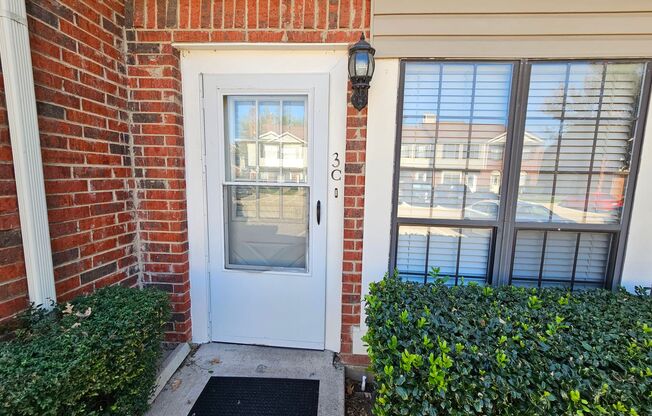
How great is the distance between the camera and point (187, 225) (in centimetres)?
212

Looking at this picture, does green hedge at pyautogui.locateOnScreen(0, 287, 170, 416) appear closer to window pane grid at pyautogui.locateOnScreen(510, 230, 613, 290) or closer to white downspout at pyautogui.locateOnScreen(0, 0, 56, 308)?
white downspout at pyautogui.locateOnScreen(0, 0, 56, 308)

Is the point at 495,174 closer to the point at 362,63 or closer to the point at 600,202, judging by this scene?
the point at 600,202

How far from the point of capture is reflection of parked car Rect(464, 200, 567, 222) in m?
1.94

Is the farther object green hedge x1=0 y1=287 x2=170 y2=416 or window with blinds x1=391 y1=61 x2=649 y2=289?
window with blinds x1=391 y1=61 x2=649 y2=289

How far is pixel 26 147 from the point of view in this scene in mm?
1304

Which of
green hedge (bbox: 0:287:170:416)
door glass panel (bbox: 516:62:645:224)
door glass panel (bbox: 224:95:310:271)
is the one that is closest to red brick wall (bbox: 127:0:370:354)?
door glass panel (bbox: 224:95:310:271)

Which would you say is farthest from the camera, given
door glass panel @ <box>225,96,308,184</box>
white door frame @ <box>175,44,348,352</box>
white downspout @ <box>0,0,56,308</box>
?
door glass panel @ <box>225,96,308,184</box>

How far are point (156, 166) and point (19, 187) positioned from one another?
2.45ft

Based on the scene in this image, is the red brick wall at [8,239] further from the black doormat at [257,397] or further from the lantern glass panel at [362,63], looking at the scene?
the lantern glass panel at [362,63]

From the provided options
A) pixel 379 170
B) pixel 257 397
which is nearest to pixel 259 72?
pixel 379 170

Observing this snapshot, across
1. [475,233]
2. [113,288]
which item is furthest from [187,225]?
[475,233]

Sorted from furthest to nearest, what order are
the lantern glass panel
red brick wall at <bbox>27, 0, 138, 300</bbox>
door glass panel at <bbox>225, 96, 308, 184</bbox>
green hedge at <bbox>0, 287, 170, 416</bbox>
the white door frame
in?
door glass panel at <bbox>225, 96, 308, 184</bbox> → the white door frame → the lantern glass panel → red brick wall at <bbox>27, 0, 138, 300</bbox> → green hedge at <bbox>0, 287, 170, 416</bbox>

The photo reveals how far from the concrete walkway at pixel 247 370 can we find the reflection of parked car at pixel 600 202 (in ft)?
6.46

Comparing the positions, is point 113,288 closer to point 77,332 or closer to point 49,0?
point 77,332
